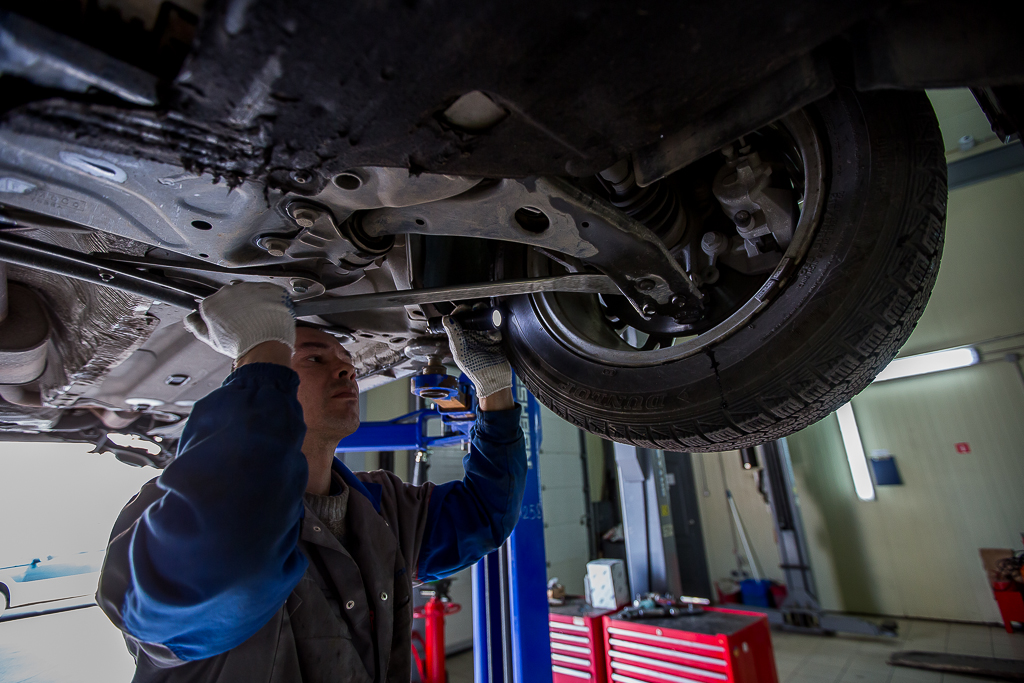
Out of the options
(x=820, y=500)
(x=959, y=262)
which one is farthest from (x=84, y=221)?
(x=959, y=262)

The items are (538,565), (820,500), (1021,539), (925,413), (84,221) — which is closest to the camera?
(84,221)

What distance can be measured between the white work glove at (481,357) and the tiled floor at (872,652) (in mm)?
3367

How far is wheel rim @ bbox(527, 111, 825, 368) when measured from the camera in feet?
2.53

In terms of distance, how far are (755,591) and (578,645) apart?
2.99 metres

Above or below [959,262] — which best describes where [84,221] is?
below

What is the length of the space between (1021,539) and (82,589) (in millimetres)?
7091

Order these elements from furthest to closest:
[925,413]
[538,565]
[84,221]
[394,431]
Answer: [925,413]
[394,431]
[538,565]
[84,221]

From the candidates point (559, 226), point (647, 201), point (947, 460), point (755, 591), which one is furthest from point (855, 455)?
point (559, 226)

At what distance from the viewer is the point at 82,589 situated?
3.32m

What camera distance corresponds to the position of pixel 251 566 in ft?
2.12

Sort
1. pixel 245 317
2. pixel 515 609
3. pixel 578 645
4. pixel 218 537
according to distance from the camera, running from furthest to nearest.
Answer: pixel 578 645, pixel 515 609, pixel 245 317, pixel 218 537

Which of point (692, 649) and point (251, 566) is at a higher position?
point (251, 566)

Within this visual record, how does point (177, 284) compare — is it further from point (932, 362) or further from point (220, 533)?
point (932, 362)

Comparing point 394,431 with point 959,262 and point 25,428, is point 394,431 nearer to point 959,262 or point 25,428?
point 25,428
